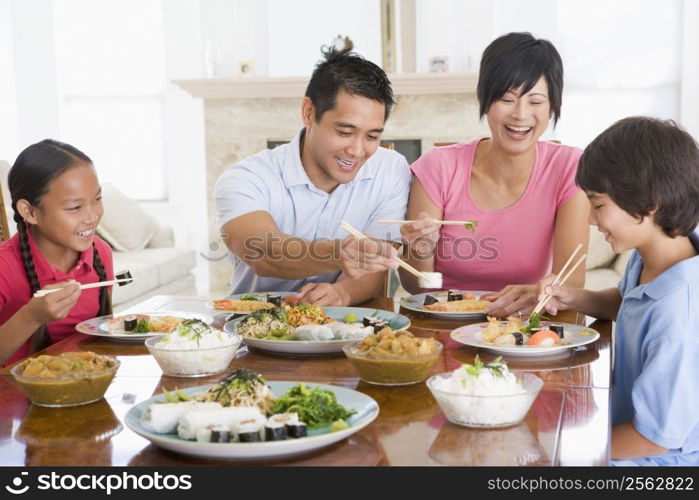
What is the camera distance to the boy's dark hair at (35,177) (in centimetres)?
213

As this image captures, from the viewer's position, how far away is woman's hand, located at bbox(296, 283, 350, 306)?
2205mm

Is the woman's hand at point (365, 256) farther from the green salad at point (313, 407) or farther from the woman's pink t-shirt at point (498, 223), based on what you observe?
the green salad at point (313, 407)

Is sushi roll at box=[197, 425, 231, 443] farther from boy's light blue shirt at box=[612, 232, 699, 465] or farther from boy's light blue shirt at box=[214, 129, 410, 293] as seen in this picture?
boy's light blue shirt at box=[214, 129, 410, 293]

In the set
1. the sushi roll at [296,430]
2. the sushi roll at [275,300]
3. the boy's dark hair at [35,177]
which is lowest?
the sushi roll at [275,300]

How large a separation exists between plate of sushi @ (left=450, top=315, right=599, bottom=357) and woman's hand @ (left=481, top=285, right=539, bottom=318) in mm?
154

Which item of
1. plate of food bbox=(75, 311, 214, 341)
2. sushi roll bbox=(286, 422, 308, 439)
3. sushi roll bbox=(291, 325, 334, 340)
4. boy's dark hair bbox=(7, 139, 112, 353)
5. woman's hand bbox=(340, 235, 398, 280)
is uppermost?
boy's dark hair bbox=(7, 139, 112, 353)

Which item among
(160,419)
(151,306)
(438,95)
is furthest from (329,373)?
(438,95)

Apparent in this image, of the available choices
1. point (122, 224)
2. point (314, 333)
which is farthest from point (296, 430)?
point (122, 224)

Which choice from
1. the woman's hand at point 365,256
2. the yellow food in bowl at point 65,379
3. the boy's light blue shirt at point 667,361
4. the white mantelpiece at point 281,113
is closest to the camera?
the yellow food in bowl at point 65,379

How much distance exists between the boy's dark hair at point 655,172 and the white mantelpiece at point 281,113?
16.3ft

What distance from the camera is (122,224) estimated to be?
235 inches

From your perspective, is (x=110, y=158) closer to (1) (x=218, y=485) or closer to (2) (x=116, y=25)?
(2) (x=116, y=25)

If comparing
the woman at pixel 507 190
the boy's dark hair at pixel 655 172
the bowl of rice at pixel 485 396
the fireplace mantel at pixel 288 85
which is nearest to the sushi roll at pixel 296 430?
the bowl of rice at pixel 485 396

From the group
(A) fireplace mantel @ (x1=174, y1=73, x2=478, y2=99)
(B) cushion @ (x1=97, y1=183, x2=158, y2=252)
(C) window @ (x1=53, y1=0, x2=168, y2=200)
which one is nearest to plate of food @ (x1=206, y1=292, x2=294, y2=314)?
(B) cushion @ (x1=97, y1=183, x2=158, y2=252)
